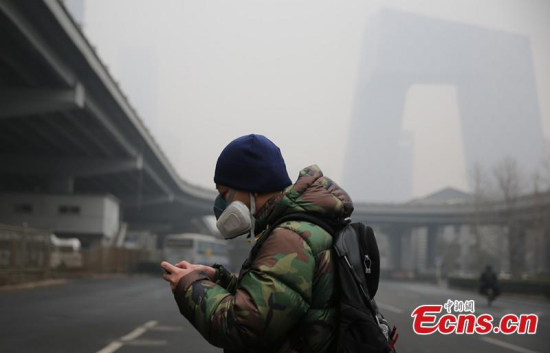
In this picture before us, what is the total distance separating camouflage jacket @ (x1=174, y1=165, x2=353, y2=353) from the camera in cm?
223

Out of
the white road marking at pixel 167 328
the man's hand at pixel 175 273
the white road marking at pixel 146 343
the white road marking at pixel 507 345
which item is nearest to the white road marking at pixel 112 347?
the white road marking at pixel 146 343

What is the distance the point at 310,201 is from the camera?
7.88ft

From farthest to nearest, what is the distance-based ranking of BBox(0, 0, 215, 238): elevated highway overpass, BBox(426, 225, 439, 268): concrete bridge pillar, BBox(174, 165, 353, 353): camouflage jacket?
1. BBox(426, 225, 439, 268): concrete bridge pillar
2. BBox(0, 0, 215, 238): elevated highway overpass
3. BBox(174, 165, 353, 353): camouflage jacket

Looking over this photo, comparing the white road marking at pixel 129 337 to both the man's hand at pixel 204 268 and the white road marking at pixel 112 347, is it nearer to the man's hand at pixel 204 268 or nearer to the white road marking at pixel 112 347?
the white road marking at pixel 112 347

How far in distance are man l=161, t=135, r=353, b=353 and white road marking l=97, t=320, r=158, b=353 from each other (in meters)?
6.84

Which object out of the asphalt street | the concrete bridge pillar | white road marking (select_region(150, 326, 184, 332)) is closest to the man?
the asphalt street

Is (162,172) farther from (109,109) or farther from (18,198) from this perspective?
(109,109)

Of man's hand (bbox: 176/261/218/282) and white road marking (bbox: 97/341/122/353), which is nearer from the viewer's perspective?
man's hand (bbox: 176/261/218/282)

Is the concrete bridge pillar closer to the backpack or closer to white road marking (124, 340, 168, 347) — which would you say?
white road marking (124, 340, 168, 347)

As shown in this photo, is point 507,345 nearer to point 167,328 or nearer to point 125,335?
point 167,328

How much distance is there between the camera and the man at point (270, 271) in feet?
7.34

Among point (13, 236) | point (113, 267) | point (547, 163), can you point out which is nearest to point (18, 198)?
point (113, 267)

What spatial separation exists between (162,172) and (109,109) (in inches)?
853

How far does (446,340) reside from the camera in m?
11.5
